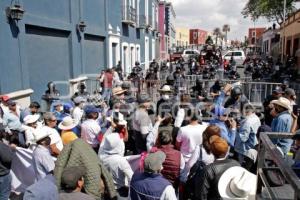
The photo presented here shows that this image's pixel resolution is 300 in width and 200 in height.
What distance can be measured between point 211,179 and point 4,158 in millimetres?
2762

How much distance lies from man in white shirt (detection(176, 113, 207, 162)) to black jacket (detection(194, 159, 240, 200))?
58.4 inches

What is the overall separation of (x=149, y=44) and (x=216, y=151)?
1087 inches

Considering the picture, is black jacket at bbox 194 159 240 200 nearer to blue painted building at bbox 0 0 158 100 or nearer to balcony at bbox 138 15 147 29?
blue painted building at bbox 0 0 158 100

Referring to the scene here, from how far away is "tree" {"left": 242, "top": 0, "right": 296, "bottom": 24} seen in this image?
123 ft

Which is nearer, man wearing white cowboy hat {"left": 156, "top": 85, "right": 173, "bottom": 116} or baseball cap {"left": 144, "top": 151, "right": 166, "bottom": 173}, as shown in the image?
baseball cap {"left": 144, "top": 151, "right": 166, "bottom": 173}

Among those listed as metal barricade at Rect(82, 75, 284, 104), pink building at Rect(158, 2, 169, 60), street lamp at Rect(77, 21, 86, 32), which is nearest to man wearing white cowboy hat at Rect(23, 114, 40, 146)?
metal barricade at Rect(82, 75, 284, 104)

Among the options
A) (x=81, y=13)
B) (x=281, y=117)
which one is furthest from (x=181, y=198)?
(x=81, y=13)

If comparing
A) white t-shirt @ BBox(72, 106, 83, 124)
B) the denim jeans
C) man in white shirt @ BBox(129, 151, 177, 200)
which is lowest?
the denim jeans

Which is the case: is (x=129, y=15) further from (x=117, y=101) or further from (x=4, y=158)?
(x=4, y=158)

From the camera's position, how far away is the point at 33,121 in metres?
5.33

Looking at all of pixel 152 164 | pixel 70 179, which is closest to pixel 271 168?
pixel 152 164

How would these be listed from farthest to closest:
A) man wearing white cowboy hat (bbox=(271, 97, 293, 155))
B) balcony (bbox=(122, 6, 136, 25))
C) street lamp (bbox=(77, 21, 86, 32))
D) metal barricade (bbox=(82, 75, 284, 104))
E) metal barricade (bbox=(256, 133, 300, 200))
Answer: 1. balcony (bbox=(122, 6, 136, 25))
2. street lamp (bbox=(77, 21, 86, 32))
3. metal barricade (bbox=(82, 75, 284, 104))
4. man wearing white cowboy hat (bbox=(271, 97, 293, 155))
5. metal barricade (bbox=(256, 133, 300, 200))

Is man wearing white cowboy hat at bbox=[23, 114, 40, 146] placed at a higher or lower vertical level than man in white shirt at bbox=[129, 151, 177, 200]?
higher

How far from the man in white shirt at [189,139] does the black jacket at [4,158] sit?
7.96 feet
